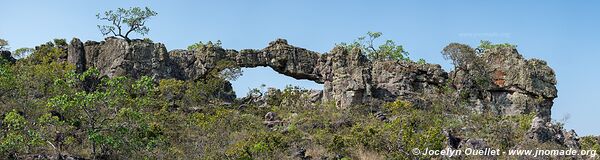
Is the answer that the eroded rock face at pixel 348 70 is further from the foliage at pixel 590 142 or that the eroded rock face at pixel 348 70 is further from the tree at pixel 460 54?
the foliage at pixel 590 142

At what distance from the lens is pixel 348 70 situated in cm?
3192

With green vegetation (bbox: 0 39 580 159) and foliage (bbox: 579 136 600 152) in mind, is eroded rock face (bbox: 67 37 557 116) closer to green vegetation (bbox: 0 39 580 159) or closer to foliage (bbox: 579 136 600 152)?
green vegetation (bbox: 0 39 580 159)

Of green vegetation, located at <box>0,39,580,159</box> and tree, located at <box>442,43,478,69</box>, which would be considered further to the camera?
tree, located at <box>442,43,478,69</box>

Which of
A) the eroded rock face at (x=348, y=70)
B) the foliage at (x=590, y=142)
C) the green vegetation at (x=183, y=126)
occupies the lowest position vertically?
the green vegetation at (x=183, y=126)

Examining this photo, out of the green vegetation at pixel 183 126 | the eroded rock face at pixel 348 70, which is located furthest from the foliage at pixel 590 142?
the eroded rock face at pixel 348 70

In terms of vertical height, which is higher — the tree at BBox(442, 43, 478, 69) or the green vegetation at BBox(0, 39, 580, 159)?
the tree at BBox(442, 43, 478, 69)

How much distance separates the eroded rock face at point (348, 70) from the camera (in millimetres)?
30625

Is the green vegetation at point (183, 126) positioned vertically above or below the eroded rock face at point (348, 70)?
below

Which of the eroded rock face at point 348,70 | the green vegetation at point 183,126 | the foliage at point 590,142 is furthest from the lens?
the eroded rock face at point 348,70

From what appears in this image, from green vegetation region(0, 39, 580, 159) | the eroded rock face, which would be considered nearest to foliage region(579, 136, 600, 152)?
green vegetation region(0, 39, 580, 159)

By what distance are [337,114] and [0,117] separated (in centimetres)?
1430

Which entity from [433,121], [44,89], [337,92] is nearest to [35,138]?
[44,89]

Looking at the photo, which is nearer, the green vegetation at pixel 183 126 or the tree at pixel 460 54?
the green vegetation at pixel 183 126

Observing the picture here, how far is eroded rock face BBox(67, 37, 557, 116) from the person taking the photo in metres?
30.6
